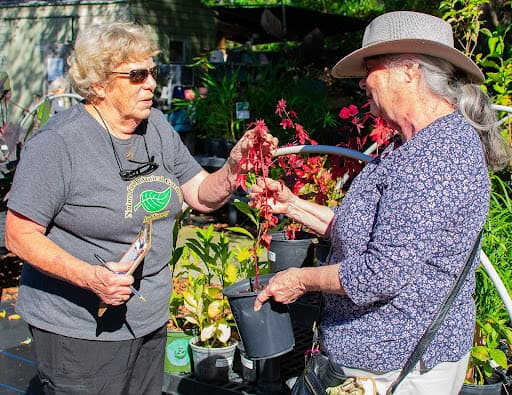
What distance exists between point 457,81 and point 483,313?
1.39m

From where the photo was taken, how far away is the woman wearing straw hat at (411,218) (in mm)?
1882

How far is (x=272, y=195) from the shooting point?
265cm

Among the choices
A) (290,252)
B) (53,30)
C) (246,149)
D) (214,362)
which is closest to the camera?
(246,149)

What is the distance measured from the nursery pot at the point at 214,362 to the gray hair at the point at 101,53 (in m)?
1.63

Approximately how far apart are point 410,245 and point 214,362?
1.93m

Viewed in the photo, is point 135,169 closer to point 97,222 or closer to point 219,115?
point 97,222

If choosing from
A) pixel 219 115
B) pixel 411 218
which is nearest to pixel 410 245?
pixel 411 218

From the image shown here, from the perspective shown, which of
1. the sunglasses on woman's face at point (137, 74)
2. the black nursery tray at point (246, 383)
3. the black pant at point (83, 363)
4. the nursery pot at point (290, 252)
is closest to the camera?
the black pant at point (83, 363)

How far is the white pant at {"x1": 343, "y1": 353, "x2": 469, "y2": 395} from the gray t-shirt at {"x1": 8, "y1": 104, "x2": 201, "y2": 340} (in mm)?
807

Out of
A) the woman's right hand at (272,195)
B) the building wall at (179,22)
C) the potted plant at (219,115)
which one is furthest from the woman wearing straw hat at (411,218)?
the building wall at (179,22)

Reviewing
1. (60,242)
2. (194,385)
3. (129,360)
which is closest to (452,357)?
(129,360)

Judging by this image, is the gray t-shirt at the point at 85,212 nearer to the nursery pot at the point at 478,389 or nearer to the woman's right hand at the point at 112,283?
the woman's right hand at the point at 112,283

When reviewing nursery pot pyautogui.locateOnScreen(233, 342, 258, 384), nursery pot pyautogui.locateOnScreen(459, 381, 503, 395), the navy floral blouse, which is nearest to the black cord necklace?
the navy floral blouse

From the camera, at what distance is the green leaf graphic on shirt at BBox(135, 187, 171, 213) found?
237 cm
